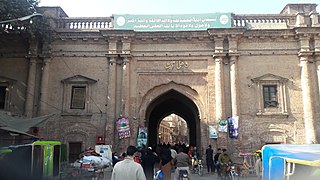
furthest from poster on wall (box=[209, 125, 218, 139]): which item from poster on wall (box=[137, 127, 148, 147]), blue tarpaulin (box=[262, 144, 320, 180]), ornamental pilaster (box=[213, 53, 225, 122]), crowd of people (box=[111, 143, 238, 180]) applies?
blue tarpaulin (box=[262, 144, 320, 180])

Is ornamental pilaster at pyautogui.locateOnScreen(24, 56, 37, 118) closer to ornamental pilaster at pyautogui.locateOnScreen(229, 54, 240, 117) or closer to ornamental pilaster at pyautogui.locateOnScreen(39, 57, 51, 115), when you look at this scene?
ornamental pilaster at pyautogui.locateOnScreen(39, 57, 51, 115)

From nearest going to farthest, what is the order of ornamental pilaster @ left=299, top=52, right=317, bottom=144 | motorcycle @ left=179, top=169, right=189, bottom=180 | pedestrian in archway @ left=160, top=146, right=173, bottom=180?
pedestrian in archway @ left=160, top=146, right=173, bottom=180 < motorcycle @ left=179, top=169, right=189, bottom=180 < ornamental pilaster @ left=299, top=52, right=317, bottom=144

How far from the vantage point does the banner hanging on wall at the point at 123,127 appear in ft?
55.0

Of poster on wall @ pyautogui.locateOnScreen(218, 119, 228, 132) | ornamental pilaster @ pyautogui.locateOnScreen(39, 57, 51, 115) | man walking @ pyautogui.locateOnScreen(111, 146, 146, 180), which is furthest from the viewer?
ornamental pilaster @ pyautogui.locateOnScreen(39, 57, 51, 115)

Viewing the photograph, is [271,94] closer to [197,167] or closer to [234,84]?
[234,84]

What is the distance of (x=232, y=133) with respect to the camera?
650 inches

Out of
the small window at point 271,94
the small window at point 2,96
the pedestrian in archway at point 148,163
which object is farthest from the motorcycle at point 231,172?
the small window at point 2,96

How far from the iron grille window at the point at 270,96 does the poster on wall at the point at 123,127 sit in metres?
7.80

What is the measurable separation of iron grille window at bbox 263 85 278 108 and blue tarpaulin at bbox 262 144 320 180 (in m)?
11.6

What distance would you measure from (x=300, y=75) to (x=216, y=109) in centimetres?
510

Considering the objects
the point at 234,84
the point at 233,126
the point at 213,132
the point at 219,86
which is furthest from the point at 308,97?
the point at 213,132

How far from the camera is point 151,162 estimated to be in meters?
8.92

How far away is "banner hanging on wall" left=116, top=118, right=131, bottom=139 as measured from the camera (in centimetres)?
1675

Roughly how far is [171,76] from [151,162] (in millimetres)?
9538
